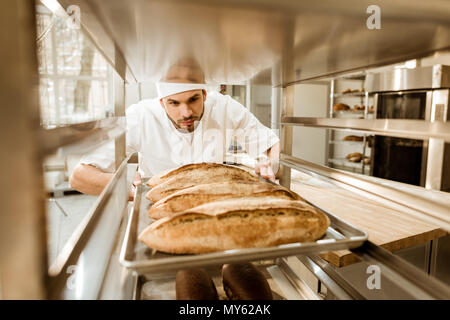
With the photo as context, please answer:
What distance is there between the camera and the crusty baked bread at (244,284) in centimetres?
62

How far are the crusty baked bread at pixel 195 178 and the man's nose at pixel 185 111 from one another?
0.84 metres

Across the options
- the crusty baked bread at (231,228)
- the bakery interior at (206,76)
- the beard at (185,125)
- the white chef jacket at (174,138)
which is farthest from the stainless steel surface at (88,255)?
the white chef jacket at (174,138)

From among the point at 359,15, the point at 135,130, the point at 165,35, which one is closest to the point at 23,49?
the point at 165,35

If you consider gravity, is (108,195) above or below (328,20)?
below

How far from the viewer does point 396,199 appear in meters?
0.59

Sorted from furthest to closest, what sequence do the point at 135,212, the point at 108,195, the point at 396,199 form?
the point at 108,195
the point at 135,212
the point at 396,199

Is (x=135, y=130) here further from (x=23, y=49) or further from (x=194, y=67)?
(x=23, y=49)

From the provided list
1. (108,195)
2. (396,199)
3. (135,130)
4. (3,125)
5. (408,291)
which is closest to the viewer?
(3,125)

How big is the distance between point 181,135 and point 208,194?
152cm

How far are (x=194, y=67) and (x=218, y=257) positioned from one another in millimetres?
725

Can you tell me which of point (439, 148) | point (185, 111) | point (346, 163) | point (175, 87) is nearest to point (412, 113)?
point (439, 148)

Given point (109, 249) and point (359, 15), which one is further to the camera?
point (109, 249)

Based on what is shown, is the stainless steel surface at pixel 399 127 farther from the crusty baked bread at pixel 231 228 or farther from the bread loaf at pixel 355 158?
the bread loaf at pixel 355 158

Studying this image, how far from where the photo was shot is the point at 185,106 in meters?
1.72
